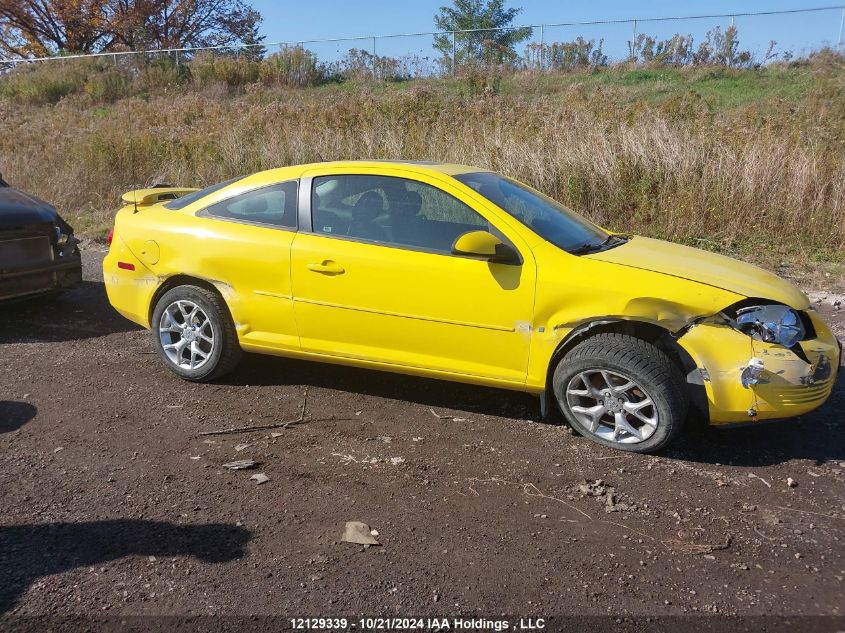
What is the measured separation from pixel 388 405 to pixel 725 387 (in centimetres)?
210

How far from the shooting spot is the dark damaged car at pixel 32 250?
258 inches

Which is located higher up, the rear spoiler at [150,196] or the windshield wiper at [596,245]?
the rear spoiler at [150,196]

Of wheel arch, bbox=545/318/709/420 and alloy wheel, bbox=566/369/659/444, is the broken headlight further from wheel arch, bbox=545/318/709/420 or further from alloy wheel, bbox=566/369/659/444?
alloy wheel, bbox=566/369/659/444

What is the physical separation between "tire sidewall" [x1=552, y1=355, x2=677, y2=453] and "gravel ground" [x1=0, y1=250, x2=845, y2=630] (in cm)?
8

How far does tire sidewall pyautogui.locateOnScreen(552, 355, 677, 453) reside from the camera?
407cm

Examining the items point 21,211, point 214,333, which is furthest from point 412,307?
point 21,211

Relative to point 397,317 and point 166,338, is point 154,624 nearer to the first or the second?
point 397,317

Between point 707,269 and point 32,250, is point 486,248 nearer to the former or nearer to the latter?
point 707,269

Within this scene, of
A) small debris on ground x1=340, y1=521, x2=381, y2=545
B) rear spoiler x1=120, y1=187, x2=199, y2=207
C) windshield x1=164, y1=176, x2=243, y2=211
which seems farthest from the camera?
rear spoiler x1=120, y1=187, x2=199, y2=207

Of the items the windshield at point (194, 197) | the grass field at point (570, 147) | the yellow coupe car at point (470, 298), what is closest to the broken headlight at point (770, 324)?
the yellow coupe car at point (470, 298)

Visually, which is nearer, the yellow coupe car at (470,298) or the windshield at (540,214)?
the yellow coupe car at (470,298)

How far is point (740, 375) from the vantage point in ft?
13.0

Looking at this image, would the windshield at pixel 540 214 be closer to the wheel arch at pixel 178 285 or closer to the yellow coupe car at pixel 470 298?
the yellow coupe car at pixel 470 298

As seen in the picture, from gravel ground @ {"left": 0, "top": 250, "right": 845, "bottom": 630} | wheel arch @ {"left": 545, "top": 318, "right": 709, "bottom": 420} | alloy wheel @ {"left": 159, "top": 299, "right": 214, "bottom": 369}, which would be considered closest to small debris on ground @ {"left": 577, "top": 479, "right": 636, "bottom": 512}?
gravel ground @ {"left": 0, "top": 250, "right": 845, "bottom": 630}
